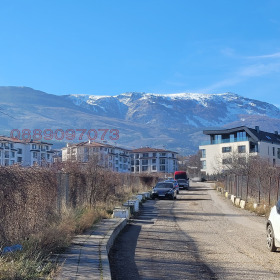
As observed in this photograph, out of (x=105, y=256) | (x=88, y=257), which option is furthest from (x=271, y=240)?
(x=88, y=257)

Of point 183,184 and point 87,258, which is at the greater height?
point 183,184

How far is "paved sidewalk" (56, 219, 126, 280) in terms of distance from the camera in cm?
758

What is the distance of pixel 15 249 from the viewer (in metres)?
8.33

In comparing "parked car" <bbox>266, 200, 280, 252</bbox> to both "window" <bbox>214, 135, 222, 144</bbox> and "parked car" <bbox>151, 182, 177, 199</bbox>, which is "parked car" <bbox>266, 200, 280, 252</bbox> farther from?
"window" <bbox>214, 135, 222, 144</bbox>

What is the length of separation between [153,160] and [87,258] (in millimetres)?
153811

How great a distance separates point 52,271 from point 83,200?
11865mm

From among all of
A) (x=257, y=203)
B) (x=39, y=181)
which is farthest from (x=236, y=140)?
(x=39, y=181)

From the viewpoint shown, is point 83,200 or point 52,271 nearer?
point 52,271

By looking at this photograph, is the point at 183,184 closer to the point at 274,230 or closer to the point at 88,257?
the point at 274,230

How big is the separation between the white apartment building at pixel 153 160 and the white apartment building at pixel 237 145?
53780mm

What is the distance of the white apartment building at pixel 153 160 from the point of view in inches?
6339

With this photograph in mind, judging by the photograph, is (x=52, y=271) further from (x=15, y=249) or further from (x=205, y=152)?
(x=205, y=152)

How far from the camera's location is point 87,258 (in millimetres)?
8984

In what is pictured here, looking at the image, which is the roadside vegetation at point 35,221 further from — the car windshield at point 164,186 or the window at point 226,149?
the window at point 226,149
